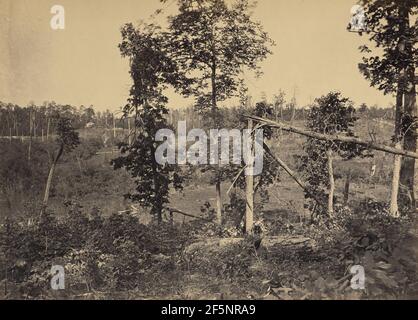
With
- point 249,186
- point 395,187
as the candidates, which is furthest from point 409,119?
point 249,186

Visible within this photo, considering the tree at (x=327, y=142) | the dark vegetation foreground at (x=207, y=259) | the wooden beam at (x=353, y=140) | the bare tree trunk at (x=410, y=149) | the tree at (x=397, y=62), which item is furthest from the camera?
the tree at (x=327, y=142)

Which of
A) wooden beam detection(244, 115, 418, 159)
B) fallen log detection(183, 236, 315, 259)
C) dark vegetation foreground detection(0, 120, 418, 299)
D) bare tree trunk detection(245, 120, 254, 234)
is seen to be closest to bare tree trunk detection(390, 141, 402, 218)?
dark vegetation foreground detection(0, 120, 418, 299)

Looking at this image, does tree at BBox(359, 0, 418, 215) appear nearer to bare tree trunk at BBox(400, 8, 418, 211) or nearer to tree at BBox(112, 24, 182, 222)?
bare tree trunk at BBox(400, 8, 418, 211)

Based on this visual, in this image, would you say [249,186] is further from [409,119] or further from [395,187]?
[409,119]

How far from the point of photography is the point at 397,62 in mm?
10664

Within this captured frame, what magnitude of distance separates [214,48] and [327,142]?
14.2 ft

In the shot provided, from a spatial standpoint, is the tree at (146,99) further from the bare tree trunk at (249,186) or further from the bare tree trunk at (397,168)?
the bare tree trunk at (397,168)

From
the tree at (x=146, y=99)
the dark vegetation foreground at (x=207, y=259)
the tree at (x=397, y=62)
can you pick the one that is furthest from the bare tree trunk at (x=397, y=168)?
the tree at (x=146, y=99)

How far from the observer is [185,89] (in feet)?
39.3

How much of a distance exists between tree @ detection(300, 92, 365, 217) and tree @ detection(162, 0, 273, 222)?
96.5 inches

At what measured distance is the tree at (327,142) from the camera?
12.0 m

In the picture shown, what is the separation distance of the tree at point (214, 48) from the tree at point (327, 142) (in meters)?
2.45

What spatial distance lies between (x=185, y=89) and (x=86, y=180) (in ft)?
59.2

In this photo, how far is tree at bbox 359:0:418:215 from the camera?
10.3 metres
